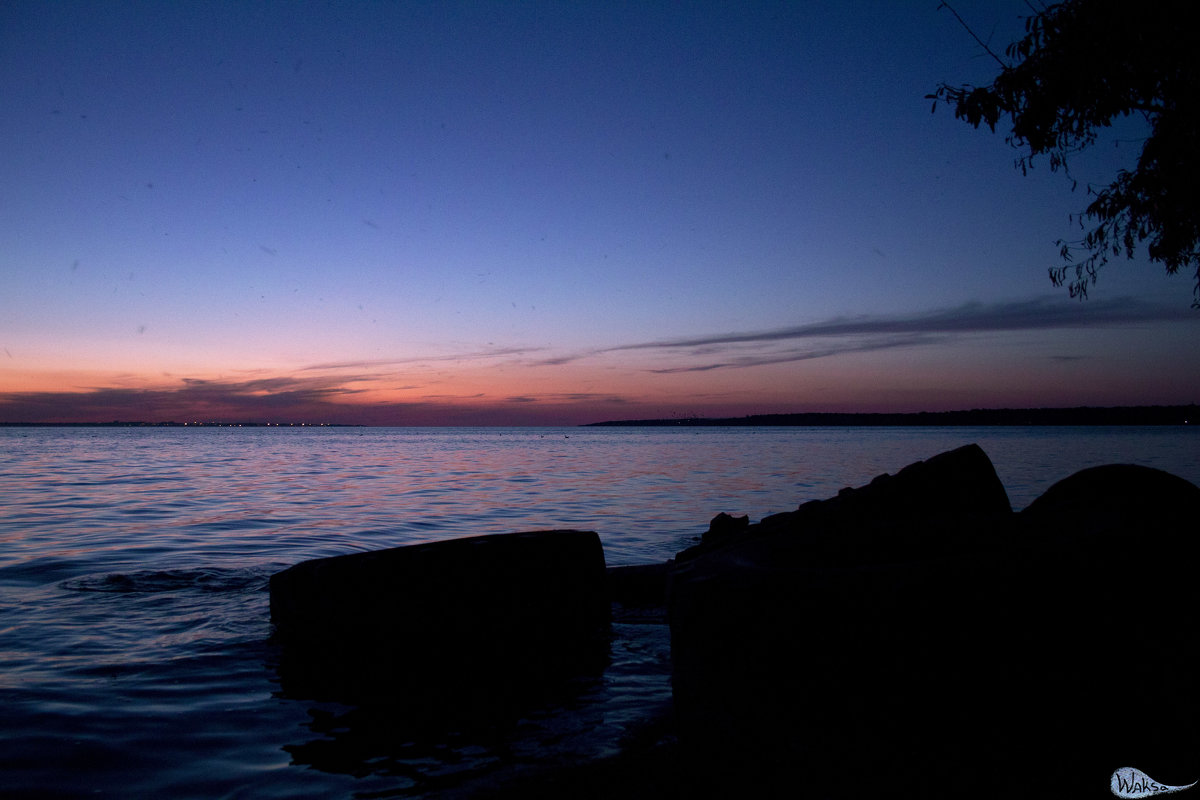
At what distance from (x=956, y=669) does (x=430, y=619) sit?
11.3 feet

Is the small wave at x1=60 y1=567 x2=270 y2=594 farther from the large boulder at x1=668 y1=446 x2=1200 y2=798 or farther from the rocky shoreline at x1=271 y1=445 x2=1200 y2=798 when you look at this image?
the large boulder at x1=668 y1=446 x2=1200 y2=798

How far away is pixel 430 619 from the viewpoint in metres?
4.71

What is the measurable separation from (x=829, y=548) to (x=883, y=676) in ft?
3.58

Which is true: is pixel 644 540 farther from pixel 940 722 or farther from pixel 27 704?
pixel 940 722

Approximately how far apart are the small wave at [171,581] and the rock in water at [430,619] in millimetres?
2932

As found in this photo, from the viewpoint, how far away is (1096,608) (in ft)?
6.65

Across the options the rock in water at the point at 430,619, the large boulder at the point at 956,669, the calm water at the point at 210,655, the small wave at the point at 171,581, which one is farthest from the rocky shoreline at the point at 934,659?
the small wave at the point at 171,581

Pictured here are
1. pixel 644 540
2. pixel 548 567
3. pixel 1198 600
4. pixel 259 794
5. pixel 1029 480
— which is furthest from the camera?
pixel 1029 480

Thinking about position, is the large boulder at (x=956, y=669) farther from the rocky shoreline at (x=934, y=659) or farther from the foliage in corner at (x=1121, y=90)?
the foliage in corner at (x=1121, y=90)

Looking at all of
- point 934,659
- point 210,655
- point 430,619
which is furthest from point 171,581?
point 934,659

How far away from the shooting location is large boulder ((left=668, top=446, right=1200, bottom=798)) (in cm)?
197

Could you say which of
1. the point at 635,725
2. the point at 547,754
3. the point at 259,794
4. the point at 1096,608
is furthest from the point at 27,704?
the point at 1096,608

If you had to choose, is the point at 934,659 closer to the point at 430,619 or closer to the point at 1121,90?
the point at 430,619

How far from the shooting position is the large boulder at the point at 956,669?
1.97 m
